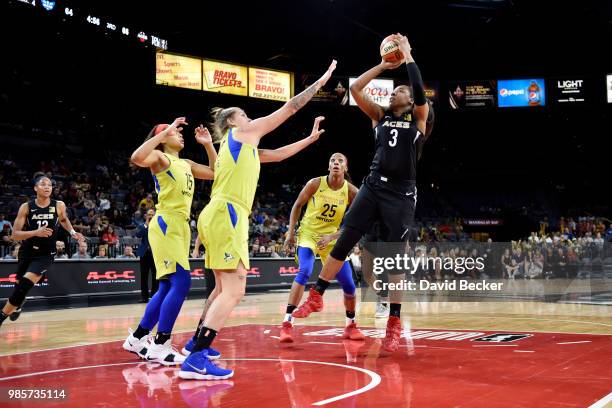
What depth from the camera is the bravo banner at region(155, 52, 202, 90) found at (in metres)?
25.5

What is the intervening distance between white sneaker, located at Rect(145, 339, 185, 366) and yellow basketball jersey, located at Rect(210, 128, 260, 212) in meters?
1.53

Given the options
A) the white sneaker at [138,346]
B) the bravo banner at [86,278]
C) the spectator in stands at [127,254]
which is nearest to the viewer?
the white sneaker at [138,346]

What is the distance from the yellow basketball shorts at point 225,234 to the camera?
4.51m

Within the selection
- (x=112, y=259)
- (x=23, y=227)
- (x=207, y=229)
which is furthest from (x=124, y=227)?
(x=207, y=229)

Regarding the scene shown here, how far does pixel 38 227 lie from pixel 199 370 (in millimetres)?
4670

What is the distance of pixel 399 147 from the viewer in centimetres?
567

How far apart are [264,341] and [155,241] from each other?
2.07 metres

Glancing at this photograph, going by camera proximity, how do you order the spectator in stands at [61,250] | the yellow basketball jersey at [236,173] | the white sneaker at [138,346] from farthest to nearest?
the spectator in stands at [61,250], the white sneaker at [138,346], the yellow basketball jersey at [236,173]

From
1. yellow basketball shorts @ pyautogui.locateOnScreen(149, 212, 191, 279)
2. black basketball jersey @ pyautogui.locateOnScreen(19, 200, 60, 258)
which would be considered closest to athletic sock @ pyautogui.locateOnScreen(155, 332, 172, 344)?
yellow basketball shorts @ pyautogui.locateOnScreen(149, 212, 191, 279)

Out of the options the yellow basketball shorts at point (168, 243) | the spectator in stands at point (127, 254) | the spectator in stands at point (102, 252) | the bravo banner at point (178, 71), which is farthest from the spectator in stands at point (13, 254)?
the bravo banner at point (178, 71)

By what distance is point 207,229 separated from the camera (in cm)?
462

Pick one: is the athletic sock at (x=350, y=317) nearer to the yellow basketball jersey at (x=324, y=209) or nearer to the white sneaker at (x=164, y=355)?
the yellow basketball jersey at (x=324, y=209)

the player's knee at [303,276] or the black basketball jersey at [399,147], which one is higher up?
the black basketball jersey at [399,147]

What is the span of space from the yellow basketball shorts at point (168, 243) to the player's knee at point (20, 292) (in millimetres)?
3229
